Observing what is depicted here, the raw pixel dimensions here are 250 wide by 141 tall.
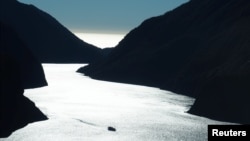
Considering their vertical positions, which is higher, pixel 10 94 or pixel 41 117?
pixel 10 94

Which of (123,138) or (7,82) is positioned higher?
(7,82)

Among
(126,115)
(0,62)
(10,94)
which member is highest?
(0,62)

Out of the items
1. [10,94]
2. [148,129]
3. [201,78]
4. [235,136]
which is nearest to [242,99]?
[148,129]

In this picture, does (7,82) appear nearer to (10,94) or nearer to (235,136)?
(10,94)

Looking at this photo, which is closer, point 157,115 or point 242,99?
point 242,99

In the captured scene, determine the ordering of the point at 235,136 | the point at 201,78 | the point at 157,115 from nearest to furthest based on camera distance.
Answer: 1. the point at 235,136
2. the point at 157,115
3. the point at 201,78

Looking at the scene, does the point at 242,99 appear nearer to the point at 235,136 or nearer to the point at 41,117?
the point at 41,117

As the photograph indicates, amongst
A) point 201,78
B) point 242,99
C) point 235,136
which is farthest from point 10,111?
point 201,78

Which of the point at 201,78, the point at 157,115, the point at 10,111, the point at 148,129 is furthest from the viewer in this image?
the point at 201,78

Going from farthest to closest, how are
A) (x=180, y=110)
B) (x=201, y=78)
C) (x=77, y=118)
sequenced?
1. (x=201, y=78)
2. (x=180, y=110)
3. (x=77, y=118)
